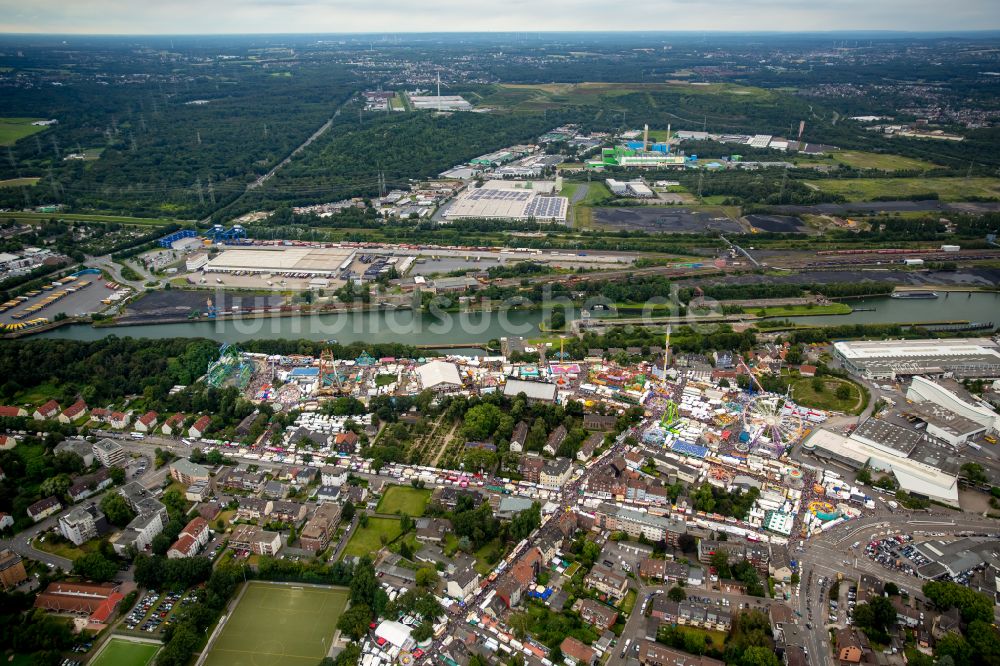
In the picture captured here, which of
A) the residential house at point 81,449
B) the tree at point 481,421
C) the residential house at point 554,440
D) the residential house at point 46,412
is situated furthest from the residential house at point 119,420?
the residential house at point 554,440

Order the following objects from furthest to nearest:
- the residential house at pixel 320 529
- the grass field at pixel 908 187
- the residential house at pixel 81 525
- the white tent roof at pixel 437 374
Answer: the grass field at pixel 908 187
the white tent roof at pixel 437 374
the residential house at pixel 81 525
the residential house at pixel 320 529

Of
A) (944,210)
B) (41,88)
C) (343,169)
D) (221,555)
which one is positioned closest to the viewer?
(221,555)

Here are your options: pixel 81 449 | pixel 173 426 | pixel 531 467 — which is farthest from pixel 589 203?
pixel 81 449

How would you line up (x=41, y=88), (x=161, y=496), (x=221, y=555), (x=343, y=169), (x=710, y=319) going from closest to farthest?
(x=221, y=555) → (x=161, y=496) → (x=710, y=319) → (x=343, y=169) → (x=41, y=88)

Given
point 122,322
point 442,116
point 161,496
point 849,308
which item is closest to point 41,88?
point 442,116

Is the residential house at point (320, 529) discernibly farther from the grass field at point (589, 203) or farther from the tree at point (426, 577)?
the grass field at point (589, 203)

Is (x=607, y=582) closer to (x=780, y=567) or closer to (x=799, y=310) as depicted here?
(x=780, y=567)

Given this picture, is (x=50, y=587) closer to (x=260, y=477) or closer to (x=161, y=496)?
(x=161, y=496)
